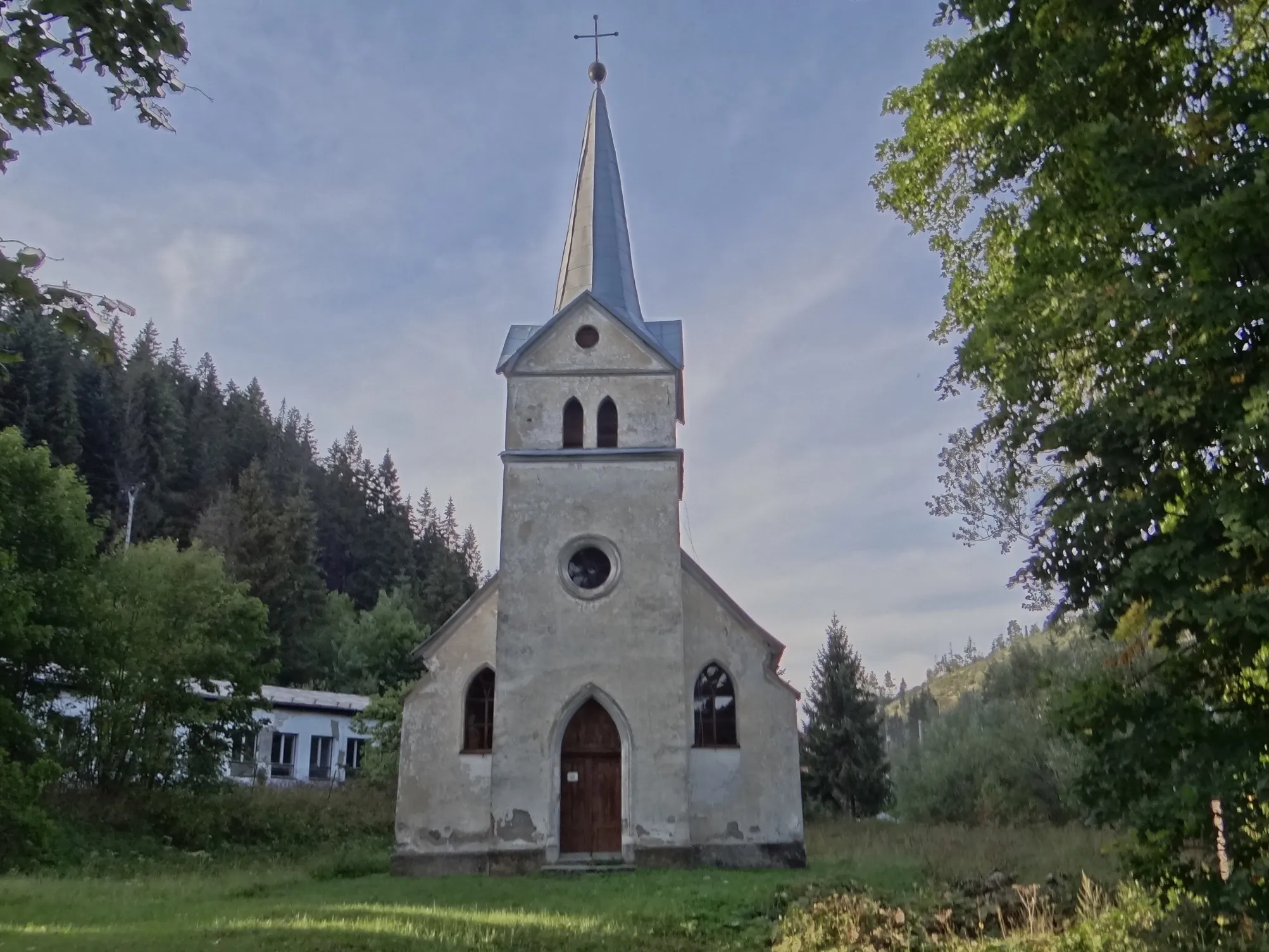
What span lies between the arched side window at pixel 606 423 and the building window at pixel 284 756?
83.3 feet

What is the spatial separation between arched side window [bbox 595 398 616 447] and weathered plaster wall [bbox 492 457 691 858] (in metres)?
0.64

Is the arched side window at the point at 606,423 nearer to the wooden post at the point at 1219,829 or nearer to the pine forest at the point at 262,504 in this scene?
the wooden post at the point at 1219,829

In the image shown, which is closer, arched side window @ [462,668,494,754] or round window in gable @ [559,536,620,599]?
arched side window @ [462,668,494,754]

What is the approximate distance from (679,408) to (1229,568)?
1707 centimetres

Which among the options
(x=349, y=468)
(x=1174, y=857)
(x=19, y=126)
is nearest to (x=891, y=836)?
(x=1174, y=857)

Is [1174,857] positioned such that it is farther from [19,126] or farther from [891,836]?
[891,836]

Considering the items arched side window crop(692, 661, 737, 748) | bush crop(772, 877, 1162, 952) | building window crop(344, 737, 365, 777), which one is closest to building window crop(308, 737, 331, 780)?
building window crop(344, 737, 365, 777)

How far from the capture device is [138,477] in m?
60.3

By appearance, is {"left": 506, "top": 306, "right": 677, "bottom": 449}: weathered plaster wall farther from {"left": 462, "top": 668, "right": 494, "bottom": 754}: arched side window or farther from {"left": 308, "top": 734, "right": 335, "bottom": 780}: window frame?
{"left": 308, "top": 734, "right": 335, "bottom": 780}: window frame

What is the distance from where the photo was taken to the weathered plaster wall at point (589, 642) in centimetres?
1872

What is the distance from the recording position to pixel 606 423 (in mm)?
21266

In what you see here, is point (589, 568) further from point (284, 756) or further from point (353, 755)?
point (353, 755)

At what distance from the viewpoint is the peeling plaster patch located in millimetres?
18562

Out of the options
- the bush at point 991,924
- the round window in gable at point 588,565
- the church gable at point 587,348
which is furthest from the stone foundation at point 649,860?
the church gable at point 587,348
